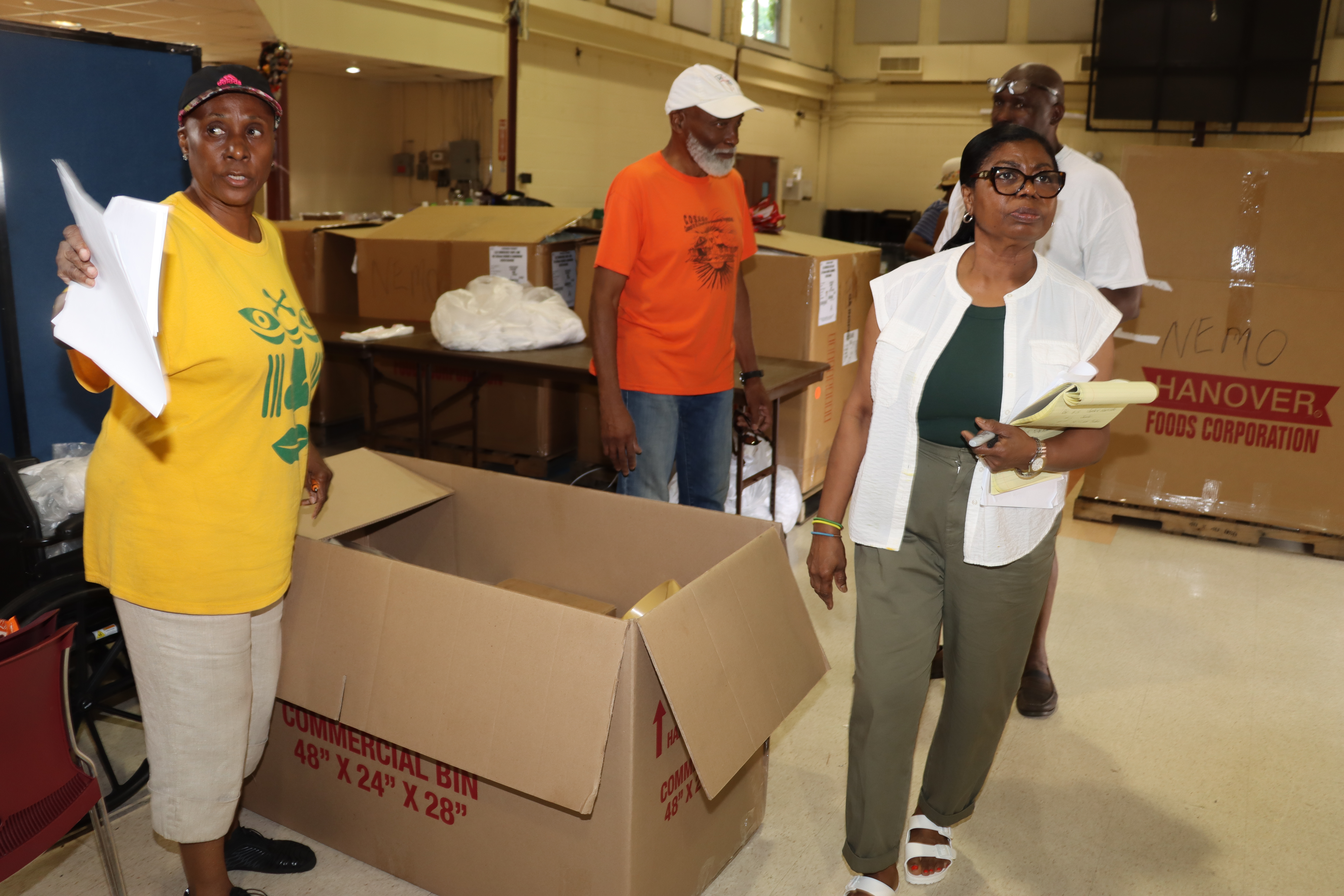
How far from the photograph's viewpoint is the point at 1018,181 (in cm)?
148

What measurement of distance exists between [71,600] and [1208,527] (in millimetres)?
3932

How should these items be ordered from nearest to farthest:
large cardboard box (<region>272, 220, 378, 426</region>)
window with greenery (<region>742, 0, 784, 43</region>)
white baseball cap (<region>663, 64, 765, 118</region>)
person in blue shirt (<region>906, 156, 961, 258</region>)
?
white baseball cap (<region>663, 64, 765, 118</region>), person in blue shirt (<region>906, 156, 961, 258</region>), large cardboard box (<region>272, 220, 378, 426</region>), window with greenery (<region>742, 0, 784, 43</region>)

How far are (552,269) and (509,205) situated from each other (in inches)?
46.0

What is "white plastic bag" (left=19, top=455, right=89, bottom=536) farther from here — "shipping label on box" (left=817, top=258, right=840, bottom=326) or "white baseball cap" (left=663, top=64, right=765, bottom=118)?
"shipping label on box" (left=817, top=258, right=840, bottom=326)

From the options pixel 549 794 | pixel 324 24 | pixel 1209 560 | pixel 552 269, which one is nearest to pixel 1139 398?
pixel 549 794

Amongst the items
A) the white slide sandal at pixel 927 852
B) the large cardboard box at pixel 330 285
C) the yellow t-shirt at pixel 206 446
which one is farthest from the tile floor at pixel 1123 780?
the large cardboard box at pixel 330 285

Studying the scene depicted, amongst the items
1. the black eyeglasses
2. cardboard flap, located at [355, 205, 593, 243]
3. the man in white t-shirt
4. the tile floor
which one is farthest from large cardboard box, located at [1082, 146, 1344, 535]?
the black eyeglasses

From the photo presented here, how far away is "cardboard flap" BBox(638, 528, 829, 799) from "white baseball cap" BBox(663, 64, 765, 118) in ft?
3.82

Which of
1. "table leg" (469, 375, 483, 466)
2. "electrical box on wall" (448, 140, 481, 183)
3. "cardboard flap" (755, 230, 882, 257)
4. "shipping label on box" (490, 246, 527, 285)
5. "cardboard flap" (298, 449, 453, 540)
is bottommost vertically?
"table leg" (469, 375, 483, 466)

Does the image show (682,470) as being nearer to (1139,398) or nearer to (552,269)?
(1139,398)

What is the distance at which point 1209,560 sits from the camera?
12.2 feet

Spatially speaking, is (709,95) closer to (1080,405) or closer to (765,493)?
(1080,405)

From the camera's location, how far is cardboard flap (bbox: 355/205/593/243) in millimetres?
4207

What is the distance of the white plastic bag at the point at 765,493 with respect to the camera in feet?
12.7
